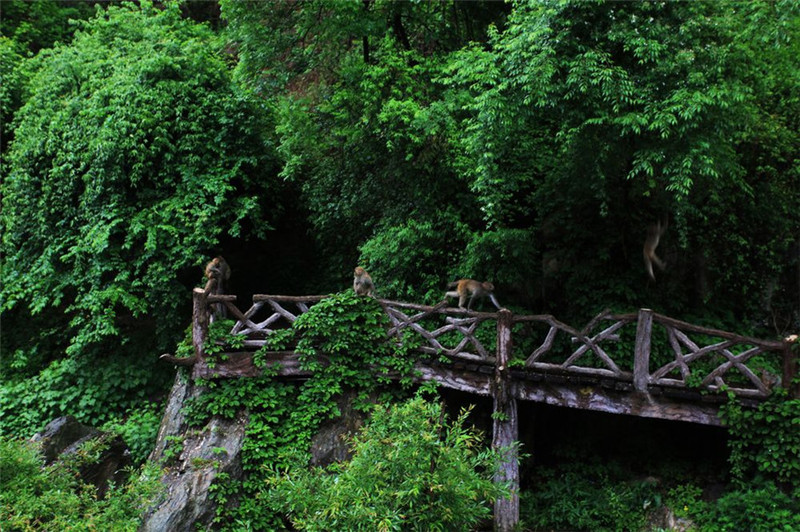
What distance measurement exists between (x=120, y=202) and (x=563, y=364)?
26.8 ft

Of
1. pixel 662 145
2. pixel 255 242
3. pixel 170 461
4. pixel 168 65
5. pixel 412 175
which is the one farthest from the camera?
pixel 255 242

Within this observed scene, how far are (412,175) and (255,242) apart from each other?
4.33 m

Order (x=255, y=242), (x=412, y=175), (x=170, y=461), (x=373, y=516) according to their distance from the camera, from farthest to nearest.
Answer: (x=255, y=242)
(x=412, y=175)
(x=170, y=461)
(x=373, y=516)

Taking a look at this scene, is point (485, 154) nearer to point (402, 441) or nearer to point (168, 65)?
point (402, 441)

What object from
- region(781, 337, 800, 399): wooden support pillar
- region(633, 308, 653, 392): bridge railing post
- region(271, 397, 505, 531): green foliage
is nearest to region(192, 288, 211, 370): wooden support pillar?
region(271, 397, 505, 531): green foliage

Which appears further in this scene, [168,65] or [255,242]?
[255,242]

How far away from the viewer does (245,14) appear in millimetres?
11273

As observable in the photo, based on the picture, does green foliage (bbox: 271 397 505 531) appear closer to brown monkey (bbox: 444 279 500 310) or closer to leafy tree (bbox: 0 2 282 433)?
brown monkey (bbox: 444 279 500 310)

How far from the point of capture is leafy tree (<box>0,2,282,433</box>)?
11461 mm

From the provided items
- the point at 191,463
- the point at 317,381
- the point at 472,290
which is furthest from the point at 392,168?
the point at 191,463

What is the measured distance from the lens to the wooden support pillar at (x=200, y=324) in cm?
923

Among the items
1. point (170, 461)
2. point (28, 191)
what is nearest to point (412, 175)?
point (170, 461)

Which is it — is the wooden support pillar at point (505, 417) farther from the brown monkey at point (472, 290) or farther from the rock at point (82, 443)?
the rock at point (82, 443)

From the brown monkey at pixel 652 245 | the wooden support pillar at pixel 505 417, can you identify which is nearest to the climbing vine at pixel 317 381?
the wooden support pillar at pixel 505 417
